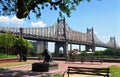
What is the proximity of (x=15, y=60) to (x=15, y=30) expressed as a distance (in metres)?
42.3

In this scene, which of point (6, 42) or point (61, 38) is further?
point (61, 38)

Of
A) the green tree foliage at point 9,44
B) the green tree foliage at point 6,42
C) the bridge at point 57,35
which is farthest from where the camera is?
the bridge at point 57,35

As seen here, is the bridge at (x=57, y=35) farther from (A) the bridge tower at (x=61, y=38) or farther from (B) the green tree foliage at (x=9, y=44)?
(B) the green tree foliage at (x=9, y=44)

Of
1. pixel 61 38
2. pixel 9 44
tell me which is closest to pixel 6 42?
pixel 9 44

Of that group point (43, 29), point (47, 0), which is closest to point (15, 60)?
point (47, 0)

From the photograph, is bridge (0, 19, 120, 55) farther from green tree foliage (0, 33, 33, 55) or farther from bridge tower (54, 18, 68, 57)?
green tree foliage (0, 33, 33, 55)

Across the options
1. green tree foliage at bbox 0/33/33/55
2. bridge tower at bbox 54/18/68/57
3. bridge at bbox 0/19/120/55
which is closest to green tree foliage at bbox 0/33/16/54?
green tree foliage at bbox 0/33/33/55

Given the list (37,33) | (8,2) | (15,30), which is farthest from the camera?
(37,33)

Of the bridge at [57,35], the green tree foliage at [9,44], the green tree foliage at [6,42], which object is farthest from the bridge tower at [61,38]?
the green tree foliage at [6,42]

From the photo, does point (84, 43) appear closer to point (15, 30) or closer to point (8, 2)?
point (15, 30)

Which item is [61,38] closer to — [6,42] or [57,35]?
[57,35]

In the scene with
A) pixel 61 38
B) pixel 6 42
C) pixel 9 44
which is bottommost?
pixel 9 44

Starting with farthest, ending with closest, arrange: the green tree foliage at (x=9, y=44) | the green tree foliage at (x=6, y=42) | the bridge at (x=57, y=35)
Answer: the bridge at (x=57, y=35), the green tree foliage at (x=9, y=44), the green tree foliage at (x=6, y=42)

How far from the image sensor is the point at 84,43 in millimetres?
102875
